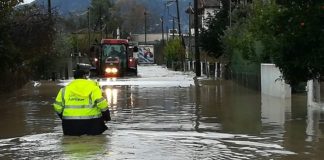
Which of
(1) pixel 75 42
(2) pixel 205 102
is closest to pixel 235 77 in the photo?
(2) pixel 205 102

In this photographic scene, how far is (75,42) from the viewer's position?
9906cm

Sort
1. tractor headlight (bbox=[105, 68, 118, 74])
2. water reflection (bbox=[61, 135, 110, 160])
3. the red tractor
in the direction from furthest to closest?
the red tractor
tractor headlight (bbox=[105, 68, 118, 74])
water reflection (bbox=[61, 135, 110, 160])

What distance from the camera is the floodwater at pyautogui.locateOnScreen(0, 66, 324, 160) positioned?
10.6 metres

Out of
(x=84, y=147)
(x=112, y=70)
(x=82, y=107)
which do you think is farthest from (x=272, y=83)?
(x=112, y=70)

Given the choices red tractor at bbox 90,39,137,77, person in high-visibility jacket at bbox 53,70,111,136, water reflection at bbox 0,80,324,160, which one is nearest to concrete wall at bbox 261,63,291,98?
water reflection at bbox 0,80,324,160

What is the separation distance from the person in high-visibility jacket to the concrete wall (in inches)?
389

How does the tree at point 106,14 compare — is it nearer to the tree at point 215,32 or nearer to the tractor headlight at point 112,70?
the tractor headlight at point 112,70

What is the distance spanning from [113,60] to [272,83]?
2613 cm

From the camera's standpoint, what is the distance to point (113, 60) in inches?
1901

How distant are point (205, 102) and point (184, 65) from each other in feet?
170

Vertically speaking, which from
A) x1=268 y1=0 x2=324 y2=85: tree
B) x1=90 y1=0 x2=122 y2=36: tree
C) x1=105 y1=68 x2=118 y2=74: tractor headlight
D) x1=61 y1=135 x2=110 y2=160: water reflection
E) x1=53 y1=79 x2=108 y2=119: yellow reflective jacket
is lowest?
x1=61 y1=135 x2=110 y2=160: water reflection

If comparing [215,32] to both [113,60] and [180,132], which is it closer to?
[113,60]

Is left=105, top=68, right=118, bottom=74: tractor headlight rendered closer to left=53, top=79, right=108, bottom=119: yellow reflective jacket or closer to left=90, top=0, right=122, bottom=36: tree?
left=53, top=79, right=108, bottom=119: yellow reflective jacket

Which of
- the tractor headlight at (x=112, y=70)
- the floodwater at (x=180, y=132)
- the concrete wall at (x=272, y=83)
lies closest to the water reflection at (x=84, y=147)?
the floodwater at (x=180, y=132)
